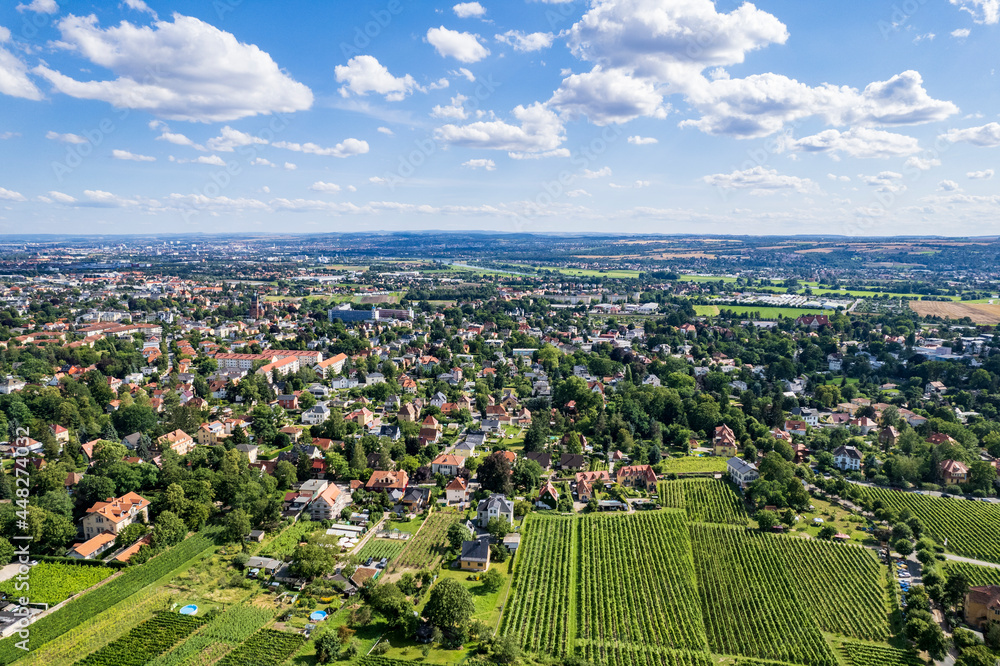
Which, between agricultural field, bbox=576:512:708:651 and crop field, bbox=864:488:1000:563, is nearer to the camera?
agricultural field, bbox=576:512:708:651

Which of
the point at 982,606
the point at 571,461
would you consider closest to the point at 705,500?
the point at 571,461

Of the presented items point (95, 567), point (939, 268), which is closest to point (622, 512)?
point (95, 567)

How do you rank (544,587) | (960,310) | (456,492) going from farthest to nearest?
1. (960,310)
2. (456,492)
3. (544,587)

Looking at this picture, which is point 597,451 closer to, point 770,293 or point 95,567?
point 95,567

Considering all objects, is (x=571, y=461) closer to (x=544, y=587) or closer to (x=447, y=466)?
(x=447, y=466)

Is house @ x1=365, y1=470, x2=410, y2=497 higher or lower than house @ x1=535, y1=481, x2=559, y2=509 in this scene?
higher

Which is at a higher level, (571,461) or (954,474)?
(954,474)

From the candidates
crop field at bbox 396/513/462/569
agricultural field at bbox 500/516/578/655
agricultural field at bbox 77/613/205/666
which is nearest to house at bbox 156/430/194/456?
agricultural field at bbox 77/613/205/666

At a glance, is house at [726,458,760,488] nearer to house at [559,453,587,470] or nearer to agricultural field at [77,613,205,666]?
house at [559,453,587,470]
